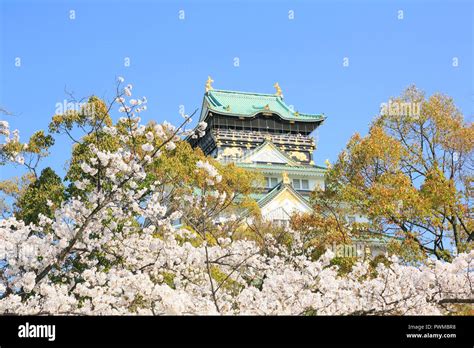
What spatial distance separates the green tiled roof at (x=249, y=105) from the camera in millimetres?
40500

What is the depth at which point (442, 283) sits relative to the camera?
876 centimetres

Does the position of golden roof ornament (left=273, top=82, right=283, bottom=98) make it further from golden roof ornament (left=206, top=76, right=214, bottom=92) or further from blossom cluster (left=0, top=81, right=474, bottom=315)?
blossom cluster (left=0, top=81, right=474, bottom=315)

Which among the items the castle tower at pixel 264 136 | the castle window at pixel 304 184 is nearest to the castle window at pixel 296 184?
the castle tower at pixel 264 136

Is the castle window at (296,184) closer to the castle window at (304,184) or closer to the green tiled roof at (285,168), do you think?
the castle window at (304,184)

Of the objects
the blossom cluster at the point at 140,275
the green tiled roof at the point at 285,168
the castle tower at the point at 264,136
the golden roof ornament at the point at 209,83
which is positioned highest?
the golden roof ornament at the point at 209,83

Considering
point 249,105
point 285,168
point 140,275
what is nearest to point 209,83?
point 249,105

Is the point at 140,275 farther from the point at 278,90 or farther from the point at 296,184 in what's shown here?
the point at 278,90

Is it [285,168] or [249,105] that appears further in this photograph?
[249,105]

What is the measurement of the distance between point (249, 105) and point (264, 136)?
3746 mm

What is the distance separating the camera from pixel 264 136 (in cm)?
3984

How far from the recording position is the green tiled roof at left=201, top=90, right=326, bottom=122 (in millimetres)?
40500
